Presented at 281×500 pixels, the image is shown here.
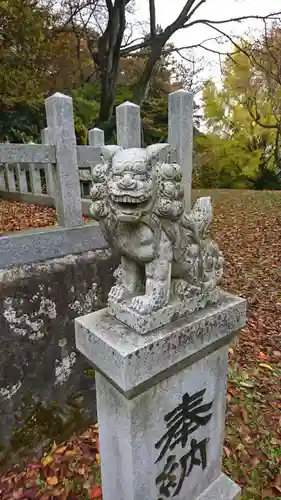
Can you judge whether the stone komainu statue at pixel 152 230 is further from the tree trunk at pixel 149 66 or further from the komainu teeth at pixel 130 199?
the tree trunk at pixel 149 66

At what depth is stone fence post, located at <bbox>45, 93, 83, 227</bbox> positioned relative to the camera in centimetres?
202

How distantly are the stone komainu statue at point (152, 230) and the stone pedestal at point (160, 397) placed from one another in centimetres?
13

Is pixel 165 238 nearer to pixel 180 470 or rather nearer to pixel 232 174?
pixel 180 470

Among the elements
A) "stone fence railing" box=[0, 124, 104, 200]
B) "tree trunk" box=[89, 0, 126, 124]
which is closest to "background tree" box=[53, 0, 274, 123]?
"tree trunk" box=[89, 0, 126, 124]

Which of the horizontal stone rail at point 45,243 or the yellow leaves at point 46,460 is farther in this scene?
the yellow leaves at point 46,460

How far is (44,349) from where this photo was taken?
2.40m

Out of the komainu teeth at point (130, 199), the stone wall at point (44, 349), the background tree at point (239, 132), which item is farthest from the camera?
the background tree at point (239, 132)

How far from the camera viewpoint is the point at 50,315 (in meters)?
2.37

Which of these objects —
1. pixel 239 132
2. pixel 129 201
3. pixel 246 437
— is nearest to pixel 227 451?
pixel 246 437

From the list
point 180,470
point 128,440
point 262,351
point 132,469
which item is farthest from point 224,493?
point 262,351

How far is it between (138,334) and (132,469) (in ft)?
2.10

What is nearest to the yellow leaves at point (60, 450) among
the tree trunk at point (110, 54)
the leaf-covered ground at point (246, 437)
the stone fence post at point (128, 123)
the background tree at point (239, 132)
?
the leaf-covered ground at point (246, 437)

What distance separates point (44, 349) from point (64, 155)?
143cm

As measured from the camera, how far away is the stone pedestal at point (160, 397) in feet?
4.29
